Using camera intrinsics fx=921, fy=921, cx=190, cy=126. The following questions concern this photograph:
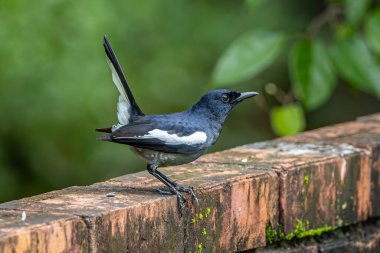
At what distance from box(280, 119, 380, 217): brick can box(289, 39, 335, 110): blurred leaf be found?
0.19 metres

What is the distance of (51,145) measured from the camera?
24.5 feet

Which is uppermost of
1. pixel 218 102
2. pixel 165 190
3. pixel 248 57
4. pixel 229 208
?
pixel 248 57

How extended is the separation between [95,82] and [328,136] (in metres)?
3.11

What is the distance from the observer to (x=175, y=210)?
10.7 ft

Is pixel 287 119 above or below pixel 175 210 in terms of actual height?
above

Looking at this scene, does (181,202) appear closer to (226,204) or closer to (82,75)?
(226,204)

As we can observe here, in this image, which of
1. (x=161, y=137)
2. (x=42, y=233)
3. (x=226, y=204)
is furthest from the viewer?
(x=161, y=137)

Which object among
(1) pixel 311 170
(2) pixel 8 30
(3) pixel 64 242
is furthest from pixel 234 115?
(3) pixel 64 242

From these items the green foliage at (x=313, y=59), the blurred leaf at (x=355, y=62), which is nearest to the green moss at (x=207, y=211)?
the green foliage at (x=313, y=59)

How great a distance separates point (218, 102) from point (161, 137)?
18.5 inches

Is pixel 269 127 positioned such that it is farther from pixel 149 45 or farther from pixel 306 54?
pixel 306 54

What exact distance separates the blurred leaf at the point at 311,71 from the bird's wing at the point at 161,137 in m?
0.98

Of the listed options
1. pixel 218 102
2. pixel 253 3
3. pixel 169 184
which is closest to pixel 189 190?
pixel 169 184

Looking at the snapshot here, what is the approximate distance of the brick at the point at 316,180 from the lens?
3.77m
